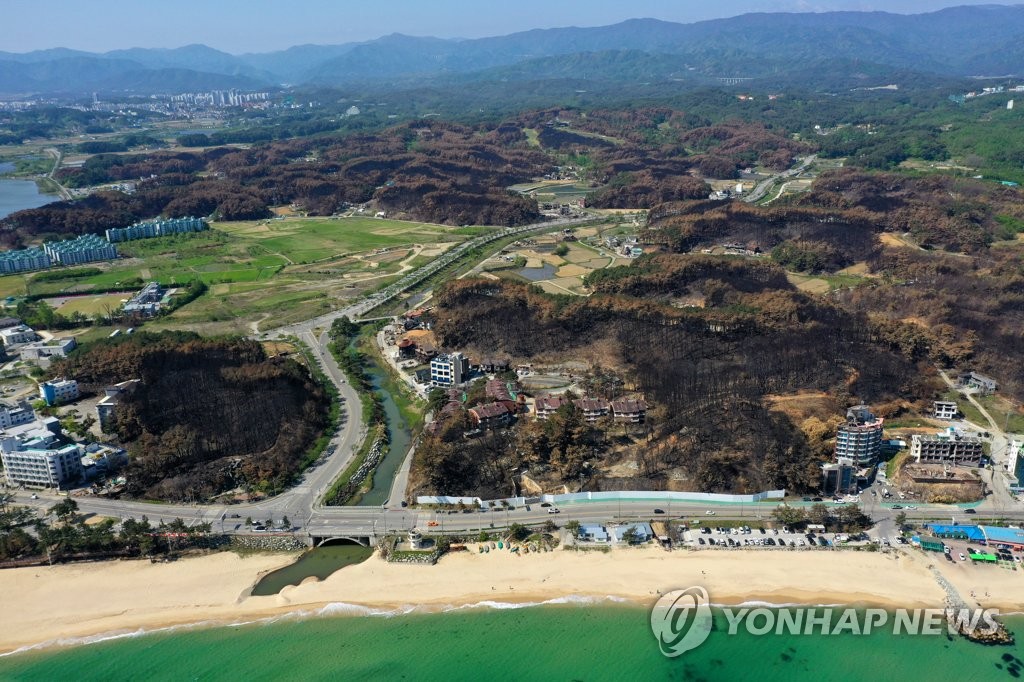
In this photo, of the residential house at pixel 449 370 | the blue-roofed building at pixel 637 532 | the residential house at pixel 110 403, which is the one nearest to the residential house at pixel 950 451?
the blue-roofed building at pixel 637 532

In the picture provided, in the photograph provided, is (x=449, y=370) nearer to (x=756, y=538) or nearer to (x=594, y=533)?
(x=594, y=533)

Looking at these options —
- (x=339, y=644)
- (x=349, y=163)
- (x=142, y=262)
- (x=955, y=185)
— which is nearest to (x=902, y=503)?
(x=339, y=644)

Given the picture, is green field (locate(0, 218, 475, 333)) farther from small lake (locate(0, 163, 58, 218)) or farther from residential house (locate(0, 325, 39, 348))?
small lake (locate(0, 163, 58, 218))

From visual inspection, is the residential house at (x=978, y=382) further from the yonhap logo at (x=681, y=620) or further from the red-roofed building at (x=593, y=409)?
the yonhap logo at (x=681, y=620)

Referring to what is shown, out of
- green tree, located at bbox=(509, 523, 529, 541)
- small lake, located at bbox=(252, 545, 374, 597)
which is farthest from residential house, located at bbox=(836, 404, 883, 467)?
small lake, located at bbox=(252, 545, 374, 597)

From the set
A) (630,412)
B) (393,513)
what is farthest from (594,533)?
(630,412)

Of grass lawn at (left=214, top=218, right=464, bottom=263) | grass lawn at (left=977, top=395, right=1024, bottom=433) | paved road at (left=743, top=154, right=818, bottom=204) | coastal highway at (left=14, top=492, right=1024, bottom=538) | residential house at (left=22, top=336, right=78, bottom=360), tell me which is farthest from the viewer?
paved road at (left=743, top=154, right=818, bottom=204)
